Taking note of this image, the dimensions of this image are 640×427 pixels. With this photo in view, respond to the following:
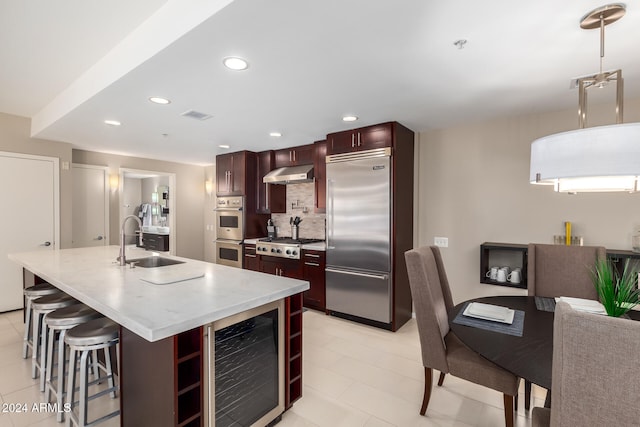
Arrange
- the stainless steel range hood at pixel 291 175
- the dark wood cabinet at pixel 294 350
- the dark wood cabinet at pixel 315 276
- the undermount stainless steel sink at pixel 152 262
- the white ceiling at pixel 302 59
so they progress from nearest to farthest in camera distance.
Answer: the white ceiling at pixel 302 59, the dark wood cabinet at pixel 294 350, the undermount stainless steel sink at pixel 152 262, the dark wood cabinet at pixel 315 276, the stainless steel range hood at pixel 291 175

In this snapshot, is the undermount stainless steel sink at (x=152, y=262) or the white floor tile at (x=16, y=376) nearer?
the white floor tile at (x=16, y=376)

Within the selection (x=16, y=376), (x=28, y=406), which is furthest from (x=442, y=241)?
(x=16, y=376)

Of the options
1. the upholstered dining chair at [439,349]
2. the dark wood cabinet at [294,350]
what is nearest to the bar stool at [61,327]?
the dark wood cabinet at [294,350]

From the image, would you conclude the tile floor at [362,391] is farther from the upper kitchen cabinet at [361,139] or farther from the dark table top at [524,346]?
the upper kitchen cabinet at [361,139]

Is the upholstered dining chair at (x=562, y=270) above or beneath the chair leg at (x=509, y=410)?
above

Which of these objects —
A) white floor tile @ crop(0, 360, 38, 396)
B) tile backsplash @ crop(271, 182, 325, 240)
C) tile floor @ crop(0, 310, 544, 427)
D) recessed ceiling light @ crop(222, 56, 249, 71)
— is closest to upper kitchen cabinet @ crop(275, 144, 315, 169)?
tile backsplash @ crop(271, 182, 325, 240)

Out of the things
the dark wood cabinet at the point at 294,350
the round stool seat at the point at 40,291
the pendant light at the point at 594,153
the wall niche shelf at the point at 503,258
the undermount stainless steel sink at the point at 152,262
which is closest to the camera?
the pendant light at the point at 594,153

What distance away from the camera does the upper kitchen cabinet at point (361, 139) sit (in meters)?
3.39

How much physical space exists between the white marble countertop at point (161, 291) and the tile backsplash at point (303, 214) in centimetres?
235

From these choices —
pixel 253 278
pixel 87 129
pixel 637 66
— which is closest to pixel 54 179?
pixel 87 129

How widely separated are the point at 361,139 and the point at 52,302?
3.36 m

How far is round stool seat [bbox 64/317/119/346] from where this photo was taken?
1739 mm

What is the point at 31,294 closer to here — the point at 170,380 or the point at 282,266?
the point at 170,380

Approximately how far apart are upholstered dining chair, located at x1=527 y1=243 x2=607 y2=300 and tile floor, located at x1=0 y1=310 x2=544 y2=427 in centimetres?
82
